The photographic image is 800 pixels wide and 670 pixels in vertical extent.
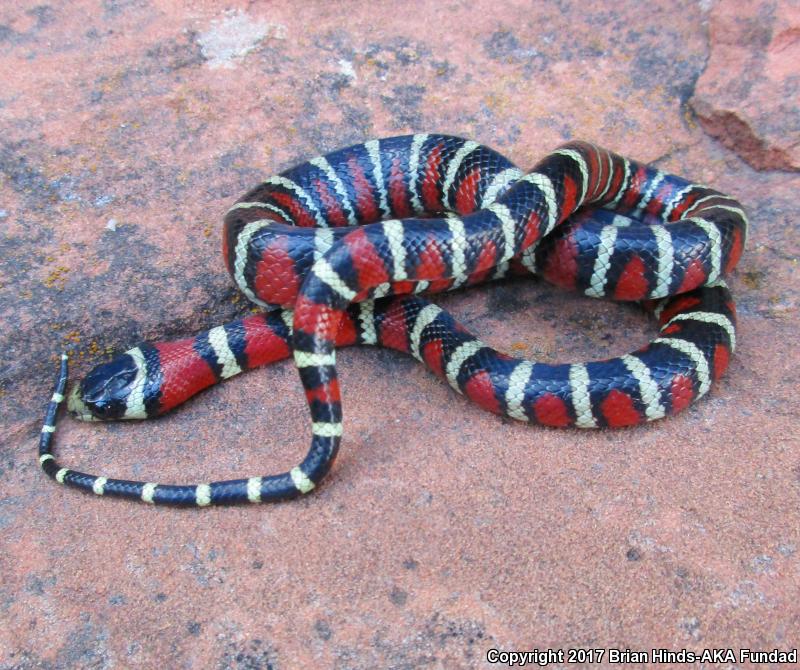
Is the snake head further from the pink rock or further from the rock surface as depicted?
the pink rock

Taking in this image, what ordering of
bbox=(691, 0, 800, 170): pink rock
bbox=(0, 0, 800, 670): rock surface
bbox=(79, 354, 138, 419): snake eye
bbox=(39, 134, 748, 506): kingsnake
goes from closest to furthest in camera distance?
1. bbox=(0, 0, 800, 670): rock surface
2. bbox=(39, 134, 748, 506): kingsnake
3. bbox=(79, 354, 138, 419): snake eye
4. bbox=(691, 0, 800, 170): pink rock

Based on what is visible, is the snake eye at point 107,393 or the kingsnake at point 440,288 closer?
the kingsnake at point 440,288

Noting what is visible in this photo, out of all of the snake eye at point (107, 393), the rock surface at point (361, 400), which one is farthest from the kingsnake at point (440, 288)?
the rock surface at point (361, 400)

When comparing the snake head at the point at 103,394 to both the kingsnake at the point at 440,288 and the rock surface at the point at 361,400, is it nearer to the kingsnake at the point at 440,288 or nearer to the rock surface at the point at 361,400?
the kingsnake at the point at 440,288

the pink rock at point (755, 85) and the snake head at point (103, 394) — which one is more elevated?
the pink rock at point (755, 85)

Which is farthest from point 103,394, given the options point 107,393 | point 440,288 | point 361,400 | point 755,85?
point 755,85

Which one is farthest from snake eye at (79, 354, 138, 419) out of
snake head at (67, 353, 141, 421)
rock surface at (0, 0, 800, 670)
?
rock surface at (0, 0, 800, 670)
